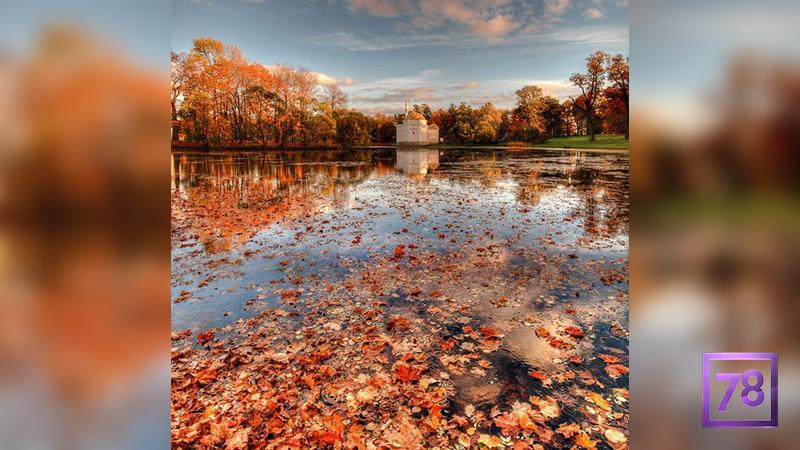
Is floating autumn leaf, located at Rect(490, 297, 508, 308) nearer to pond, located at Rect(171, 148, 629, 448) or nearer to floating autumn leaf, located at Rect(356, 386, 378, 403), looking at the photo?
pond, located at Rect(171, 148, 629, 448)

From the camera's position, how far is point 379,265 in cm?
725

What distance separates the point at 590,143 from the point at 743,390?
5374 cm

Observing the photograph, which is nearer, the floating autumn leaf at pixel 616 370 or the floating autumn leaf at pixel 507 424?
the floating autumn leaf at pixel 507 424

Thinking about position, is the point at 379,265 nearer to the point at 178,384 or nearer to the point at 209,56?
the point at 178,384

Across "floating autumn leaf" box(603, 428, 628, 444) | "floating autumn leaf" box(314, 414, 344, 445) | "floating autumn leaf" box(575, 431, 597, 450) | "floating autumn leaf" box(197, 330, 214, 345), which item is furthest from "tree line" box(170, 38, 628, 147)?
"floating autumn leaf" box(575, 431, 597, 450)

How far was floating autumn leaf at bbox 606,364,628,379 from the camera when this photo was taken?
3689 millimetres

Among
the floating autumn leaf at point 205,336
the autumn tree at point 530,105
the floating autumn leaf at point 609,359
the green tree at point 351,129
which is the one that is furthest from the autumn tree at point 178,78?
the autumn tree at point 530,105

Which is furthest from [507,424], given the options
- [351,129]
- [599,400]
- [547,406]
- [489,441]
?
[351,129]

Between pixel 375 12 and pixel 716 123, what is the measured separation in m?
29.8

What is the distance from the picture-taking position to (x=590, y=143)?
4928 centimetres

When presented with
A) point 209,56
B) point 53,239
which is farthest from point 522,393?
point 209,56

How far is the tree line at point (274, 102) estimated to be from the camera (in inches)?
1709

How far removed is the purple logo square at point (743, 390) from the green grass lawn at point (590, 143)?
43672mm

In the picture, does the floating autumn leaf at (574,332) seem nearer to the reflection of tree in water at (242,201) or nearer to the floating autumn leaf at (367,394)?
the floating autumn leaf at (367,394)
